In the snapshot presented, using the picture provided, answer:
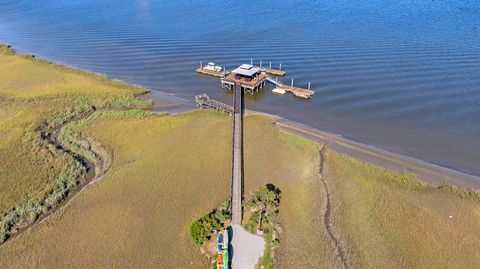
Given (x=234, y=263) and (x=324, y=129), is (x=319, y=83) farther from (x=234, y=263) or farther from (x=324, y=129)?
(x=234, y=263)

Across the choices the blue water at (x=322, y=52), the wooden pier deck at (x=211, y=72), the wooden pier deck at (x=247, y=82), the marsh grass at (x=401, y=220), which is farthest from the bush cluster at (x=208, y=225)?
the wooden pier deck at (x=211, y=72)

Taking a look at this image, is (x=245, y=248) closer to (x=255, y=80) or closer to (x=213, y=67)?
(x=255, y=80)

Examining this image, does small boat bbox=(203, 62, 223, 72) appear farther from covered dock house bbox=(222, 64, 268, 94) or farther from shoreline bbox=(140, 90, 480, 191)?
shoreline bbox=(140, 90, 480, 191)

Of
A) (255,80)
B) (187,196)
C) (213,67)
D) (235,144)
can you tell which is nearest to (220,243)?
(187,196)

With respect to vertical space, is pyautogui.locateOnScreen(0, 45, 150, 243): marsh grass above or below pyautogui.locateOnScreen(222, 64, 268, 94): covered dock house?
below

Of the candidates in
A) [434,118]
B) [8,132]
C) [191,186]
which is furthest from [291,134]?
[8,132]

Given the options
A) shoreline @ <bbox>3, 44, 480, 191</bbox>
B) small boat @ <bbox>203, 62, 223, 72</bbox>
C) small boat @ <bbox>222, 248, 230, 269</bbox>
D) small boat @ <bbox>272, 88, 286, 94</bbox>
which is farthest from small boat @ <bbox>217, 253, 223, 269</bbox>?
small boat @ <bbox>203, 62, 223, 72</bbox>
